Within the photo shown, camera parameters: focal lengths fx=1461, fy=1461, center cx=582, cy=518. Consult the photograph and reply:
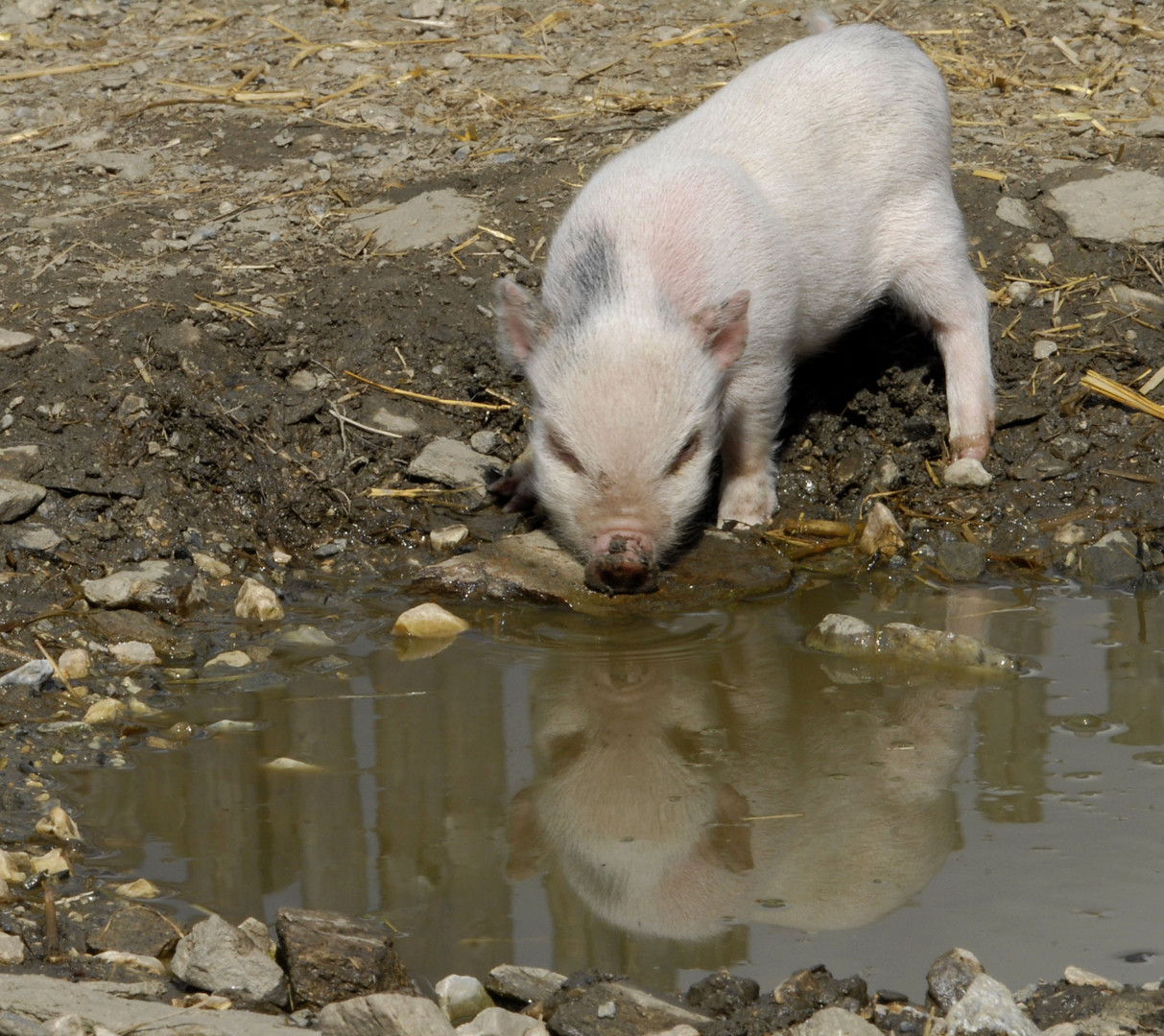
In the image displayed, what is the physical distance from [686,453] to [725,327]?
0.42 metres

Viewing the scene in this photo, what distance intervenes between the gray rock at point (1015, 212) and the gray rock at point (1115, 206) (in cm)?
11

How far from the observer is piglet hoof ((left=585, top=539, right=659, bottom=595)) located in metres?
4.36

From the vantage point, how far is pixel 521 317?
4.64 metres

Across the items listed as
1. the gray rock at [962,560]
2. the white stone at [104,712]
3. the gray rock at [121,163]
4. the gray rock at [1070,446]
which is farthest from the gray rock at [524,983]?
the gray rock at [121,163]

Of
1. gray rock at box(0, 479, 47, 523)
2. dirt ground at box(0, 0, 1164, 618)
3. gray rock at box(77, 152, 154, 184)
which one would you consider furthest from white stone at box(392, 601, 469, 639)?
gray rock at box(77, 152, 154, 184)

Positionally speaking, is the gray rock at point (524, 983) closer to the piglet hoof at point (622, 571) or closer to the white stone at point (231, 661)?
the white stone at point (231, 661)

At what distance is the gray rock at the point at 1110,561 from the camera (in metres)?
4.74

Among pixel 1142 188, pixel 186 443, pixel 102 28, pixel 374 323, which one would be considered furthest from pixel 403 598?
pixel 102 28

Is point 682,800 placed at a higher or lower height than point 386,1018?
lower

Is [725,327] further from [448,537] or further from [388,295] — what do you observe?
[388,295]

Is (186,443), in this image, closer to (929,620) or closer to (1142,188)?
(929,620)

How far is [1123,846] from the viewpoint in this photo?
9.79ft

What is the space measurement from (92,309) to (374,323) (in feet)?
3.54

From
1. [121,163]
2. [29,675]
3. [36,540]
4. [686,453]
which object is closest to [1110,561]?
[686,453]
